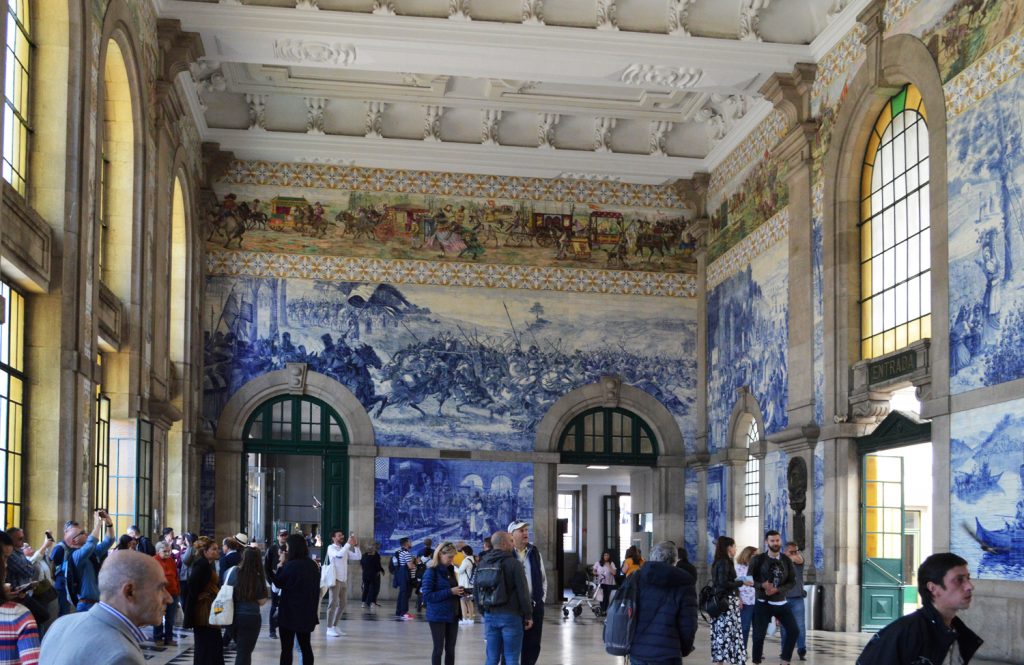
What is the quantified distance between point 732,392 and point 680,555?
12.7 m

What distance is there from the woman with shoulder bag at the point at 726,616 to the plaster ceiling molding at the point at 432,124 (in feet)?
52.5

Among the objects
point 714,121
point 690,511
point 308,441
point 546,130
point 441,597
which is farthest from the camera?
point 690,511

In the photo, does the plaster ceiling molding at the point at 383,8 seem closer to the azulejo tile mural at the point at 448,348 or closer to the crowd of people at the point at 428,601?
the azulejo tile mural at the point at 448,348

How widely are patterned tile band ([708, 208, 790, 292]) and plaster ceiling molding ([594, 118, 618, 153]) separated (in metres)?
3.34

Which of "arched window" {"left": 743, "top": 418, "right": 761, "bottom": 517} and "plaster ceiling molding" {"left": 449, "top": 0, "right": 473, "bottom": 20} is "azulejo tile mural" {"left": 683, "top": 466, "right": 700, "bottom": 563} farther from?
"plaster ceiling molding" {"left": 449, "top": 0, "right": 473, "bottom": 20}

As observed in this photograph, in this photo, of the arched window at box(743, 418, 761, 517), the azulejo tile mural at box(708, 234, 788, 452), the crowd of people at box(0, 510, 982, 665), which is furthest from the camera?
the arched window at box(743, 418, 761, 517)

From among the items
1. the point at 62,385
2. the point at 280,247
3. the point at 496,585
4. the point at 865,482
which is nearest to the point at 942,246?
the point at 865,482

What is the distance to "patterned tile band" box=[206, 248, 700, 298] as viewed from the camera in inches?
1105

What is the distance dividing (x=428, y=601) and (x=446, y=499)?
15.9 m

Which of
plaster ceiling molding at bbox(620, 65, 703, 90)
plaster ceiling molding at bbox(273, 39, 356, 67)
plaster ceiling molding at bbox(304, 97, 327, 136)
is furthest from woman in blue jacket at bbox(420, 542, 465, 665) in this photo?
plaster ceiling molding at bbox(304, 97, 327, 136)

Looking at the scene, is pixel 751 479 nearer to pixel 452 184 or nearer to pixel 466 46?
pixel 452 184

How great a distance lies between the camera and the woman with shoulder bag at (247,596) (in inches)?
418

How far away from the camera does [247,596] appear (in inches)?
418

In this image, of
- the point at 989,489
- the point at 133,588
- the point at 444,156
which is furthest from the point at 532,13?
the point at 133,588
